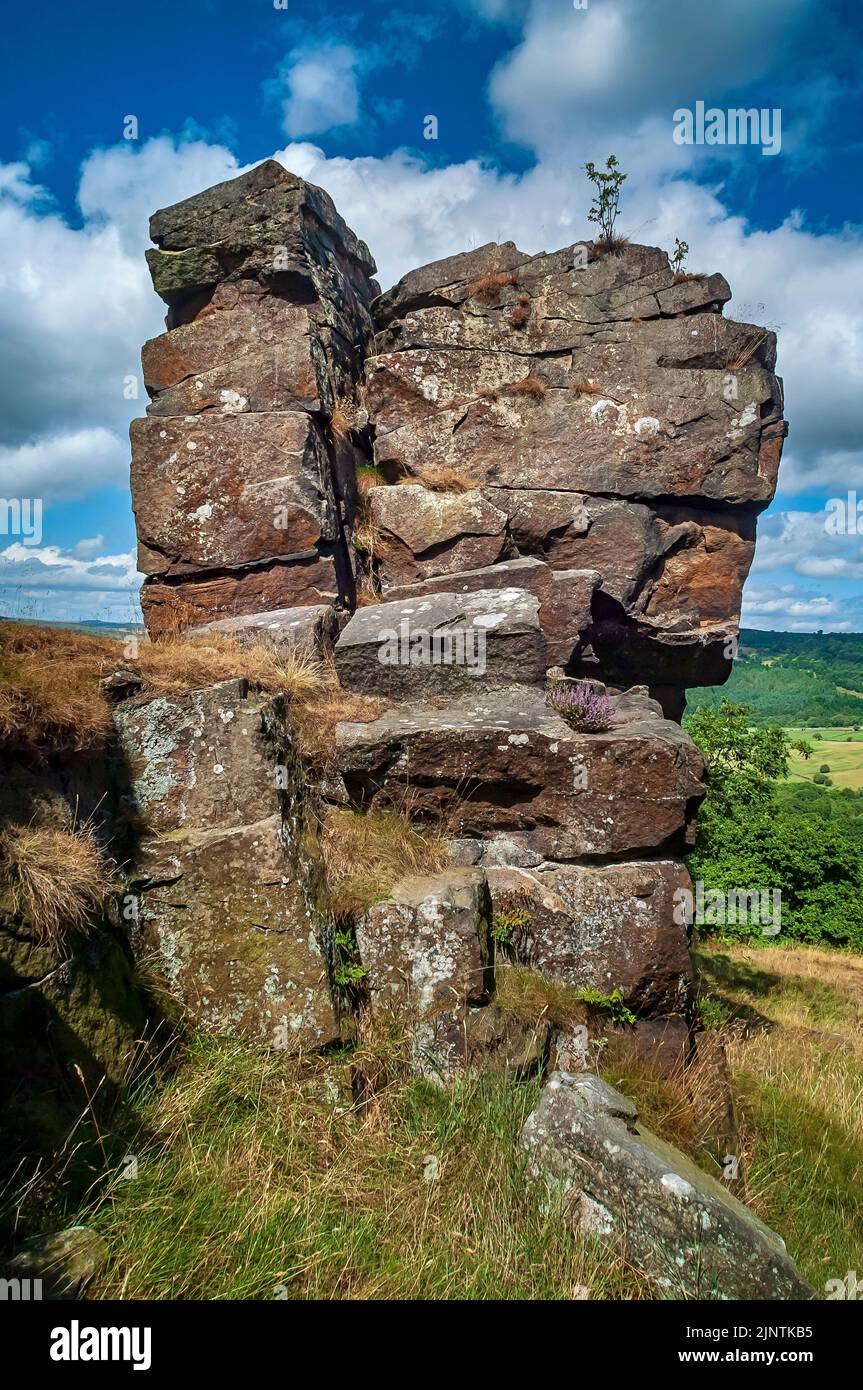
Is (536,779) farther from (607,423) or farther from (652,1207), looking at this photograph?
(607,423)

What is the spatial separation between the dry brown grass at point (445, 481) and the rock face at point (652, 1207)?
24.5 feet

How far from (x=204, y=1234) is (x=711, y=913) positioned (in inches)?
565

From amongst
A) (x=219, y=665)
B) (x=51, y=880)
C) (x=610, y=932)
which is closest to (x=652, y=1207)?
(x=610, y=932)

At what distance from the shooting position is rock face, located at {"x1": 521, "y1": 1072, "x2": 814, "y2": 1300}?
3.21m

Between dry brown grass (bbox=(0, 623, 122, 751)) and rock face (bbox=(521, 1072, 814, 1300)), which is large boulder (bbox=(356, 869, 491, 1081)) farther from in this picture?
dry brown grass (bbox=(0, 623, 122, 751))

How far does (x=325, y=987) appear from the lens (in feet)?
14.0

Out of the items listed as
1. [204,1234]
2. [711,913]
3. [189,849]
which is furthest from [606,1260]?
[711,913]

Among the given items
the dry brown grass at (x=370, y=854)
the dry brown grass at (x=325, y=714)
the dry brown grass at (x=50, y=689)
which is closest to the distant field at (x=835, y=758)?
the dry brown grass at (x=325, y=714)

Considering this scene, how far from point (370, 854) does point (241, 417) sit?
242 inches

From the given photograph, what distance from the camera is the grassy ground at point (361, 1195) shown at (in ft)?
9.69

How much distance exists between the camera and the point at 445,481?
387 inches

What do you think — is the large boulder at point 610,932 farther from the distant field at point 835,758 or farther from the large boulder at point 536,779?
the distant field at point 835,758

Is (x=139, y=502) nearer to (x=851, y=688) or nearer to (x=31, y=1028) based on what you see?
(x=31, y=1028)

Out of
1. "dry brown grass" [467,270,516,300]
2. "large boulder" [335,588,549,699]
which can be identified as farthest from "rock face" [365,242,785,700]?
"large boulder" [335,588,549,699]
